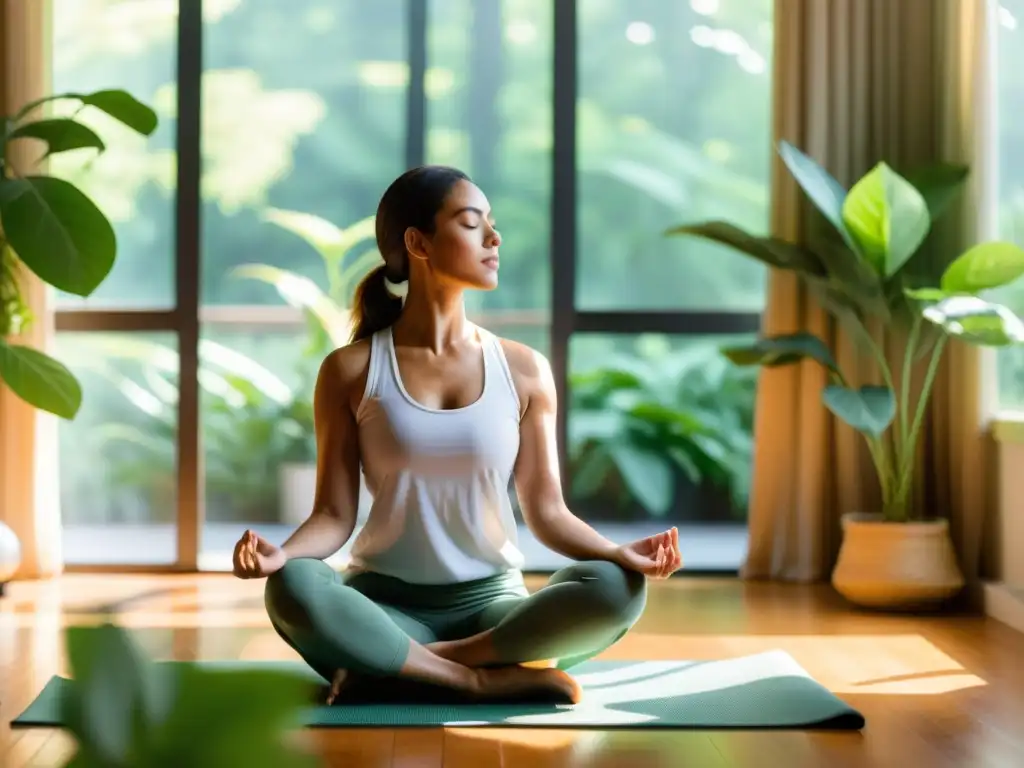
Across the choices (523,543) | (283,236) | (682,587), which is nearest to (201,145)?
(283,236)

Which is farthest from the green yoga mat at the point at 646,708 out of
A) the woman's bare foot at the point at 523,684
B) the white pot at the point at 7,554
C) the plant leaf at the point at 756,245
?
the plant leaf at the point at 756,245

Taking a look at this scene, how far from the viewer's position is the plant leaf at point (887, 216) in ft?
12.4

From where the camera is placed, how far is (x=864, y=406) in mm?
3730

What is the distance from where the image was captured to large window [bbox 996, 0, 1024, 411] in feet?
13.0

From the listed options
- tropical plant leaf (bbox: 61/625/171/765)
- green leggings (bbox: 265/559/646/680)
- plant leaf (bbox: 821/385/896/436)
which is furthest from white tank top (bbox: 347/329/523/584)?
tropical plant leaf (bbox: 61/625/171/765)

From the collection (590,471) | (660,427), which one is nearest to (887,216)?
(660,427)

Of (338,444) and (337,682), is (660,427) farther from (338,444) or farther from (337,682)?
(337,682)

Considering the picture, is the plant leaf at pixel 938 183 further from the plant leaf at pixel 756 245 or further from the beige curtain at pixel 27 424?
the beige curtain at pixel 27 424

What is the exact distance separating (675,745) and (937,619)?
1693 mm

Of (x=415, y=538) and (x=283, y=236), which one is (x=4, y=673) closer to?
(x=415, y=538)

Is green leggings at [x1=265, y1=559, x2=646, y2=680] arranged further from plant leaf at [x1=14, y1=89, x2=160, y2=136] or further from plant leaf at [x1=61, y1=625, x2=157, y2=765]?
plant leaf at [x1=61, y1=625, x2=157, y2=765]

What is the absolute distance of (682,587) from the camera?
4246 mm

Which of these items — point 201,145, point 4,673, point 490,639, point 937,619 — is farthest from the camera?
point 201,145

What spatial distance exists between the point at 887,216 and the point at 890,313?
0.33m
